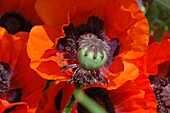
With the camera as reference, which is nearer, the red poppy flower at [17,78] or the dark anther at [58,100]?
the red poppy flower at [17,78]

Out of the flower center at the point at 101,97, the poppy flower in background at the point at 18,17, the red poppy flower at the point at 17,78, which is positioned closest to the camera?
the red poppy flower at the point at 17,78

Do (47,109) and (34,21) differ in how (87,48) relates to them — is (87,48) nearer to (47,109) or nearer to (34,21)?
(47,109)

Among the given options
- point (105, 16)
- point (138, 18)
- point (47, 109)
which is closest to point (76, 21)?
point (105, 16)

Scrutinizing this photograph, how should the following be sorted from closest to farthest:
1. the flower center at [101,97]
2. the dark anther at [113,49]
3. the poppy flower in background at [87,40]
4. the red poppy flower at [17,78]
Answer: the poppy flower in background at [87,40], the red poppy flower at [17,78], the dark anther at [113,49], the flower center at [101,97]

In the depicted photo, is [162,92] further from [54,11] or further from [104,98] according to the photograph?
[54,11]

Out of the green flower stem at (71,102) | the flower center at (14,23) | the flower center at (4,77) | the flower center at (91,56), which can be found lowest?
the green flower stem at (71,102)

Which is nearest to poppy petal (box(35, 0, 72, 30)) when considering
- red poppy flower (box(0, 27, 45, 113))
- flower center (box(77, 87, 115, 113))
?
red poppy flower (box(0, 27, 45, 113))

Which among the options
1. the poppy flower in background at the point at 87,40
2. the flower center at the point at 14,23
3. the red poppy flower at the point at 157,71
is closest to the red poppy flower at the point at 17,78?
the poppy flower in background at the point at 87,40

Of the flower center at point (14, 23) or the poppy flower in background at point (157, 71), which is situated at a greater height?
the flower center at point (14, 23)

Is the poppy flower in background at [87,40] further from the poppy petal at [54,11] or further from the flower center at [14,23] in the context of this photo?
the flower center at [14,23]
